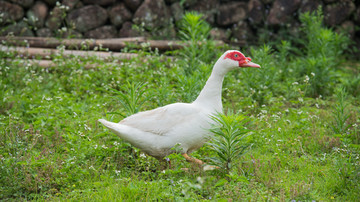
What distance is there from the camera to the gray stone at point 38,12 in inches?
329

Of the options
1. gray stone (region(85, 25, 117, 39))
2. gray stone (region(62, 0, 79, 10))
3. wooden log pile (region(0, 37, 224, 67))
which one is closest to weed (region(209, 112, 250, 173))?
wooden log pile (region(0, 37, 224, 67))

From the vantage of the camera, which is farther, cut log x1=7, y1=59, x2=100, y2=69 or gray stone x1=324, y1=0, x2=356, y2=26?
gray stone x1=324, y1=0, x2=356, y2=26

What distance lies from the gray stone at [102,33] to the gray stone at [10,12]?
1.42 m

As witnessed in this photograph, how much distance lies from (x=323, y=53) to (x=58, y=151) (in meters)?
4.75

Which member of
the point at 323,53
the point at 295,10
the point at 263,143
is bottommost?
the point at 263,143

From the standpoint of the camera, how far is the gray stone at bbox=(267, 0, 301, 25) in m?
8.73

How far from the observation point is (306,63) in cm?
685

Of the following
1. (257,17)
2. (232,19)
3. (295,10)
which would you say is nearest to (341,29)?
(295,10)

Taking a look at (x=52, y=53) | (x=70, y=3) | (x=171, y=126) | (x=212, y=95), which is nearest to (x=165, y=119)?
(x=171, y=126)

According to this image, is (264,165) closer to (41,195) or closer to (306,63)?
(41,195)

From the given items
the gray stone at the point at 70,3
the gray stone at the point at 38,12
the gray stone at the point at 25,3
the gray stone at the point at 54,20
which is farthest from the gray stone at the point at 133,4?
the gray stone at the point at 25,3

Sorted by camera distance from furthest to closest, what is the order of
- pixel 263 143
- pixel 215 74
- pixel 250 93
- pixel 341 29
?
pixel 341 29 < pixel 250 93 < pixel 263 143 < pixel 215 74

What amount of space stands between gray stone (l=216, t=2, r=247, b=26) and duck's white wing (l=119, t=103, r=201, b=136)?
17.7 feet

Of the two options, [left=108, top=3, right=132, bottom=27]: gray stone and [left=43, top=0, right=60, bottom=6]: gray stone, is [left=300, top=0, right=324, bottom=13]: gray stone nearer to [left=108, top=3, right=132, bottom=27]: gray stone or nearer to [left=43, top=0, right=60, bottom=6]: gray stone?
[left=108, top=3, right=132, bottom=27]: gray stone
